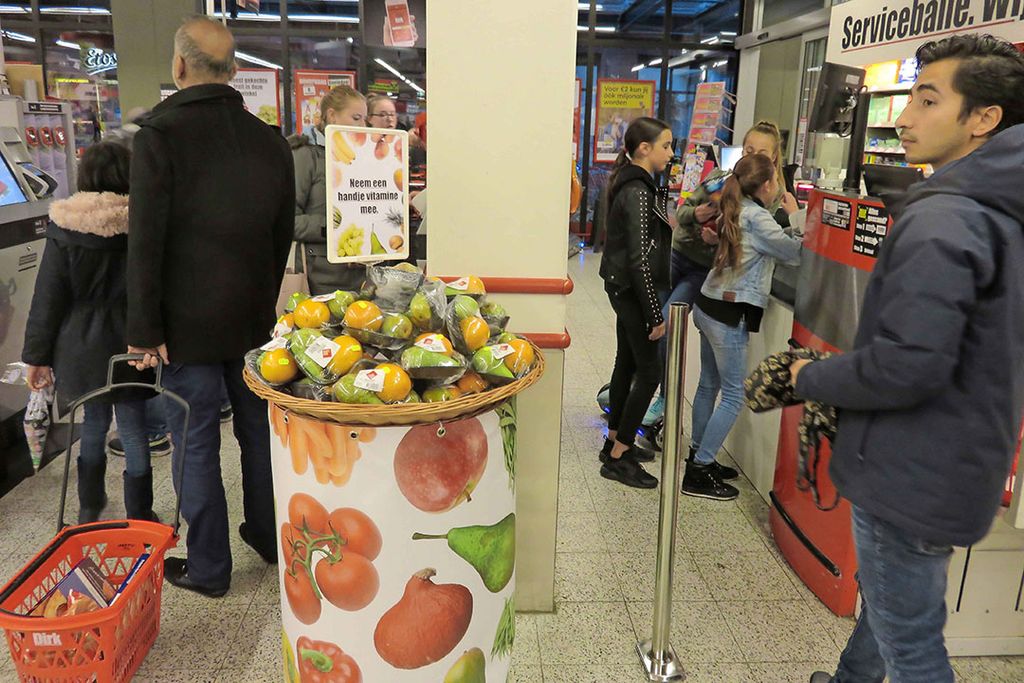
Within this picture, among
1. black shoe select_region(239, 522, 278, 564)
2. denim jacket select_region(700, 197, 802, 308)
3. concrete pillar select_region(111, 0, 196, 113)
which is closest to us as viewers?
black shoe select_region(239, 522, 278, 564)

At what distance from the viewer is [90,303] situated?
2.74 meters

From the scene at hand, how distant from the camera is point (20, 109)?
3.93 m

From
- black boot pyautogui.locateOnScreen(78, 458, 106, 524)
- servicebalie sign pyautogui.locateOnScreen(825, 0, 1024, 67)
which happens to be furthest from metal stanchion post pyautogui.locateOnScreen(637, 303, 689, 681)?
servicebalie sign pyautogui.locateOnScreen(825, 0, 1024, 67)

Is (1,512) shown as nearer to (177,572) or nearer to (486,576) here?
(177,572)

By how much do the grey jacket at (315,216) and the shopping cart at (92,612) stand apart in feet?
4.21

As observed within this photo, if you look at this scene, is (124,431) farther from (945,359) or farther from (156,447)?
(945,359)

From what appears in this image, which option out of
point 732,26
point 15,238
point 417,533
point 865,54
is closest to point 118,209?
point 15,238

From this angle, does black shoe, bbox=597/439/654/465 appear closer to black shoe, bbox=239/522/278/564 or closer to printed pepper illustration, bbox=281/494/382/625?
black shoe, bbox=239/522/278/564

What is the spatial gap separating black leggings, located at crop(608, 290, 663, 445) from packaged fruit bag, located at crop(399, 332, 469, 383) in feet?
6.39

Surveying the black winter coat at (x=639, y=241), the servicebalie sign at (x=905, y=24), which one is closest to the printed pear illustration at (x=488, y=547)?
the black winter coat at (x=639, y=241)

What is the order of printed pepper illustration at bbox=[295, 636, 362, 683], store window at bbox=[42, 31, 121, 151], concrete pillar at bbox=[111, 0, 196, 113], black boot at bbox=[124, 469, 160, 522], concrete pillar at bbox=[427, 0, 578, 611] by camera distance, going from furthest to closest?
store window at bbox=[42, 31, 121, 151]
concrete pillar at bbox=[111, 0, 196, 113]
black boot at bbox=[124, 469, 160, 522]
concrete pillar at bbox=[427, 0, 578, 611]
printed pepper illustration at bbox=[295, 636, 362, 683]

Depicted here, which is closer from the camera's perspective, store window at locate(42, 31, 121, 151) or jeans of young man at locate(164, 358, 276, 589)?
jeans of young man at locate(164, 358, 276, 589)

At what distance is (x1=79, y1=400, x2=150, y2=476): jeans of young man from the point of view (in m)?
2.88

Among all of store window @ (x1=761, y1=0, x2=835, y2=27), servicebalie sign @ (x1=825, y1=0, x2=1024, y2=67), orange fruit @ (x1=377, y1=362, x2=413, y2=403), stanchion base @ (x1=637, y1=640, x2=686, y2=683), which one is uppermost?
store window @ (x1=761, y1=0, x2=835, y2=27)
